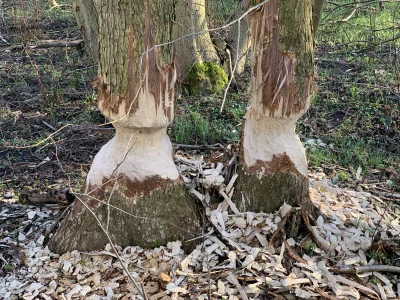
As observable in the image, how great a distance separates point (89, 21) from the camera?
5.47m

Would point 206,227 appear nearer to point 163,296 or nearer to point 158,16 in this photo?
point 163,296

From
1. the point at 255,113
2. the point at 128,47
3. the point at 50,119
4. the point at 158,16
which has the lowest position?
the point at 50,119

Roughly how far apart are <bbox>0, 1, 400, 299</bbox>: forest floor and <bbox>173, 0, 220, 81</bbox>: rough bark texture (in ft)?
1.59

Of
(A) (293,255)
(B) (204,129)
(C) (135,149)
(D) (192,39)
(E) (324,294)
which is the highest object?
(D) (192,39)

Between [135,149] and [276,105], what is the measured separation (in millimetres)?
862

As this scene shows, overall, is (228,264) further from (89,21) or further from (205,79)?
(89,21)

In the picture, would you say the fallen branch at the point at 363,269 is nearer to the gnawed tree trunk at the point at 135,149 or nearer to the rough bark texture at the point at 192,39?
the gnawed tree trunk at the point at 135,149

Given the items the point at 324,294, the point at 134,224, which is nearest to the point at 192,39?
the point at 134,224

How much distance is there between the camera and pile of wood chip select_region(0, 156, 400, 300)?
229 cm

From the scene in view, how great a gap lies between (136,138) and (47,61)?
→ 516cm

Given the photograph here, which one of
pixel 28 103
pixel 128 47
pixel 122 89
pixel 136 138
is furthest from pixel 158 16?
pixel 28 103

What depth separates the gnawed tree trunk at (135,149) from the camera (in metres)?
2.27

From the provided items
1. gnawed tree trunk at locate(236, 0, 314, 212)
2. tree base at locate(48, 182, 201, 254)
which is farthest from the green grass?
tree base at locate(48, 182, 201, 254)

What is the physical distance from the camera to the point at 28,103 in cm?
545
